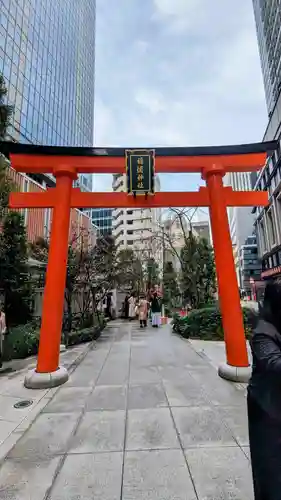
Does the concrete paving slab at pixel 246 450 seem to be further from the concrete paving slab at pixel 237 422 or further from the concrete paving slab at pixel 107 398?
the concrete paving slab at pixel 107 398

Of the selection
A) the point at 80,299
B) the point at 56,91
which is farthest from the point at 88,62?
the point at 80,299

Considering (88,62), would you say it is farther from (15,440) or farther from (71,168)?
(15,440)

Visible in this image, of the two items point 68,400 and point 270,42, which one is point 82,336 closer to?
point 68,400

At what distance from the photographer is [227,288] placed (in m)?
5.68

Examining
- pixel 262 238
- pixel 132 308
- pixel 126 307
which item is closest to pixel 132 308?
pixel 132 308

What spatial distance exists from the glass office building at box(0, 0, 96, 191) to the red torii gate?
655 inches

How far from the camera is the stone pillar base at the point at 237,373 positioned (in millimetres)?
5160

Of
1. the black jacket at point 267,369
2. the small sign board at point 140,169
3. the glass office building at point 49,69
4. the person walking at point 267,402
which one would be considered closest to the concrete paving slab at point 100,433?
the person walking at point 267,402

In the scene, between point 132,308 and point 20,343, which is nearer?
point 20,343

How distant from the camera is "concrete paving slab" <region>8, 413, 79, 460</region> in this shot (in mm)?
3054

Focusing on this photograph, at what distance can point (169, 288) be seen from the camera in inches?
1077

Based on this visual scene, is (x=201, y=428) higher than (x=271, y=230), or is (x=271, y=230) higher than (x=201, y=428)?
(x=271, y=230)

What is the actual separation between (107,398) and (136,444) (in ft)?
5.15

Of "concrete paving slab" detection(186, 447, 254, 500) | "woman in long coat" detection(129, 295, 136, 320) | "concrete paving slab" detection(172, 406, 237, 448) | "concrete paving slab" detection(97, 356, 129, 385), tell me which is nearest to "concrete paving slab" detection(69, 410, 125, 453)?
"concrete paving slab" detection(172, 406, 237, 448)
